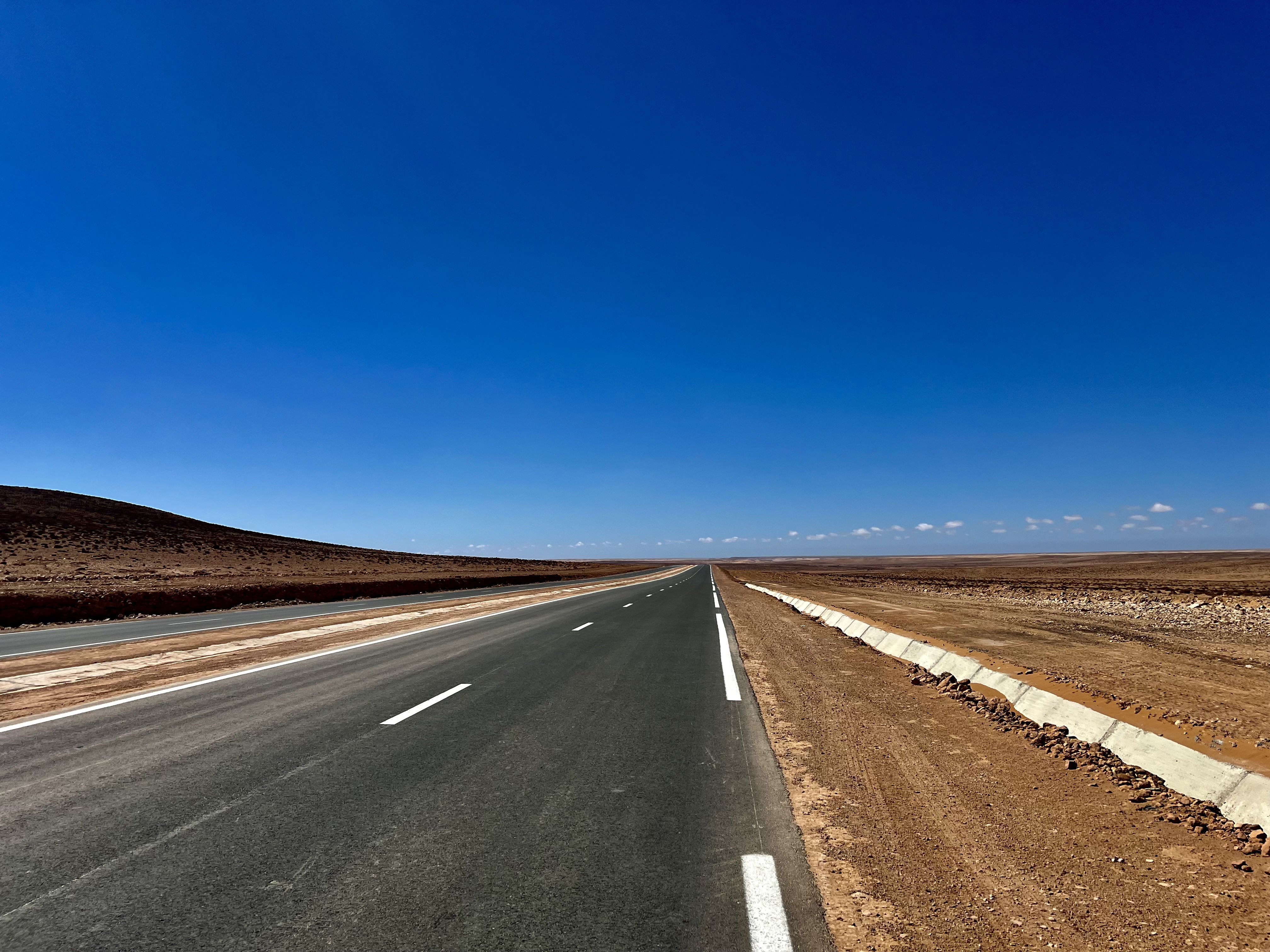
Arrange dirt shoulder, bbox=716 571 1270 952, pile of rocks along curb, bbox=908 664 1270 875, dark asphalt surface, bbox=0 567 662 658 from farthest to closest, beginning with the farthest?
1. dark asphalt surface, bbox=0 567 662 658
2. pile of rocks along curb, bbox=908 664 1270 875
3. dirt shoulder, bbox=716 571 1270 952

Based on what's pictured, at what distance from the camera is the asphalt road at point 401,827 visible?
3.16 m

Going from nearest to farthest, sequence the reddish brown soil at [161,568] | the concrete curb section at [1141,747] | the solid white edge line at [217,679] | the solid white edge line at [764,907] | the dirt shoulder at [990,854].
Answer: the solid white edge line at [764,907] → the dirt shoulder at [990,854] → the concrete curb section at [1141,747] → the solid white edge line at [217,679] → the reddish brown soil at [161,568]

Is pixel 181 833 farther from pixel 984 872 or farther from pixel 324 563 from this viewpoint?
pixel 324 563

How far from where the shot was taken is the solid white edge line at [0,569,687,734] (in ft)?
24.1

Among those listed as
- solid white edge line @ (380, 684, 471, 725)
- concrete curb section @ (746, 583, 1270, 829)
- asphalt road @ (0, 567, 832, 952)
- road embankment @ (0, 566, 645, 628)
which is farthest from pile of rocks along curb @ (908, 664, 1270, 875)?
road embankment @ (0, 566, 645, 628)

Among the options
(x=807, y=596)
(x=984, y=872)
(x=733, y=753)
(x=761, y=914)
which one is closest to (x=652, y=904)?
(x=761, y=914)

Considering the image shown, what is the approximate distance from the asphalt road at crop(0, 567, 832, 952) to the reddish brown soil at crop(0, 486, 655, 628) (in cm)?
2006

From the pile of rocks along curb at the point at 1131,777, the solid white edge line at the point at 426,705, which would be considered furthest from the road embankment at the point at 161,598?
the pile of rocks along curb at the point at 1131,777

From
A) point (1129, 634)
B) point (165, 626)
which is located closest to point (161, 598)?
point (165, 626)

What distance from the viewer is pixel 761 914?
10.7ft

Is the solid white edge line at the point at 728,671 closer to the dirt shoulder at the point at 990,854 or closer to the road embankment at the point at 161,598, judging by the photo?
the dirt shoulder at the point at 990,854

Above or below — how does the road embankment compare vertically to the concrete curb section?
above

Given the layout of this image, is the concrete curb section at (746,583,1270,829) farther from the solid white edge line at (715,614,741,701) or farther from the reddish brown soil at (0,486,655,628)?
the reddish brown soil at (0,486,655,628)

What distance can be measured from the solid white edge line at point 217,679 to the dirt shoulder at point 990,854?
7.94 m
